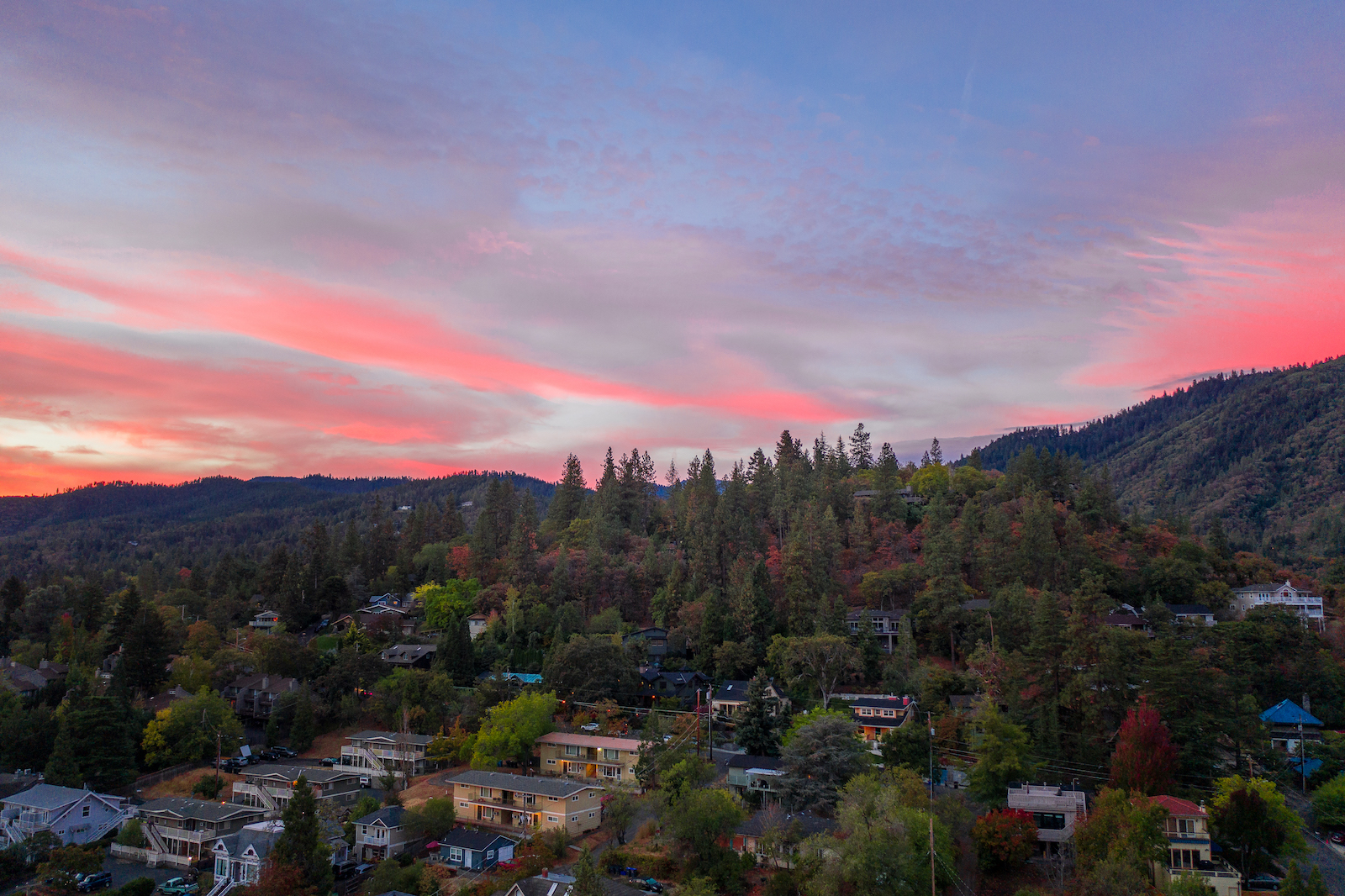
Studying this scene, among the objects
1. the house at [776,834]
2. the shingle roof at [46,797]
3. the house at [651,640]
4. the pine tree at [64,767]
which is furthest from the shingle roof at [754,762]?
the pine tree at [64,767]

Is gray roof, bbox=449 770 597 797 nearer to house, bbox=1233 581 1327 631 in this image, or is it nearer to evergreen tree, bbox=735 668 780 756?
evergreen tree, bbox=735 668 780 756

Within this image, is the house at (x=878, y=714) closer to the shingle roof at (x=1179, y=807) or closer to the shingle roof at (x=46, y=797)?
the shingle roof at (x=1179, y=807)

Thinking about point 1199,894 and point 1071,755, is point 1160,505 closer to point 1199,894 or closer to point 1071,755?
point 1071,755

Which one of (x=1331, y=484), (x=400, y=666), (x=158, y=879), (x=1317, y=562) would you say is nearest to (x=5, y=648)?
(x=400, y=666)

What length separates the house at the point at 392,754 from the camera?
43656 millimetres

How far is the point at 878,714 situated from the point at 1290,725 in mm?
→ 19728

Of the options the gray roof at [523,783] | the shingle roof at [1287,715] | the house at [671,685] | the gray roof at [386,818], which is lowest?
the gray roof at [386,818]

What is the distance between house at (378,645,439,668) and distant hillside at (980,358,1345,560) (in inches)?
3093

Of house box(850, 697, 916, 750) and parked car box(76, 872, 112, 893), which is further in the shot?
house box(850, 697, 916, 750)

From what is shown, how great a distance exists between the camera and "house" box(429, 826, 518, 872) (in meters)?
33.1

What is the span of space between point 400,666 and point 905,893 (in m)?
37.7

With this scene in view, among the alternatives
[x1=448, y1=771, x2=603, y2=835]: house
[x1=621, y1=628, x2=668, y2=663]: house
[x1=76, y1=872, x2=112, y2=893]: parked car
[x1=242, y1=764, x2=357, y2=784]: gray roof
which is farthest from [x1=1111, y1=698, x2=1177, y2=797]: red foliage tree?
[x1=76, y1=872, x2=112, y2=893]: parked car

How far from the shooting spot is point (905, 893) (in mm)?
26406

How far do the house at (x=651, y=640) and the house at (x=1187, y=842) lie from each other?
31077 millimetres
